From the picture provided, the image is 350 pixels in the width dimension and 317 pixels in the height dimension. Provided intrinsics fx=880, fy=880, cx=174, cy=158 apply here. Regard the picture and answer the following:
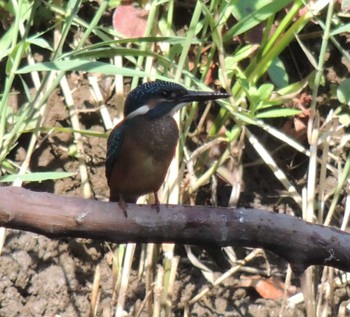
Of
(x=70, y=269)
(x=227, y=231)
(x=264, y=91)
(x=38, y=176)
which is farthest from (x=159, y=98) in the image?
(x=70, y=269)

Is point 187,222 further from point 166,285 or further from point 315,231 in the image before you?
point 166,285

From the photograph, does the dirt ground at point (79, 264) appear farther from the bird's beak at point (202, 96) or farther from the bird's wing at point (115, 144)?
the bird's beak at point (202, 96)

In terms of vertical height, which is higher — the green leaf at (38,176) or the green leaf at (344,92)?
the green leaf at (344,92)

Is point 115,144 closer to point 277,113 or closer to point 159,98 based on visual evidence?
point 159,98

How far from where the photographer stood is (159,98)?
9.59ft

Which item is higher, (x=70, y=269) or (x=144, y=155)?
(x=144, y=155)

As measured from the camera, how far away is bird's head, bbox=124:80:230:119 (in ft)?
9.54

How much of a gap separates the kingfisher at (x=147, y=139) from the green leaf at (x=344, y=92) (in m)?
0.95

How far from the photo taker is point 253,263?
3.77 m

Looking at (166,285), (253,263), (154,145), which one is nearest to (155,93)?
(154,145)

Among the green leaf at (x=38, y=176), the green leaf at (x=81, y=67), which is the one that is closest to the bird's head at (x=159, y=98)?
the green leaf at (x=81, y=67)

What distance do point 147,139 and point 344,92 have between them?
111 centimetres

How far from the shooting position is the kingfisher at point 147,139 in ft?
9.36

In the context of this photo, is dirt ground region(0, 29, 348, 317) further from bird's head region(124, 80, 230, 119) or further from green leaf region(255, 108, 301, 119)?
bird's head region(124, 80, 230, 119)
